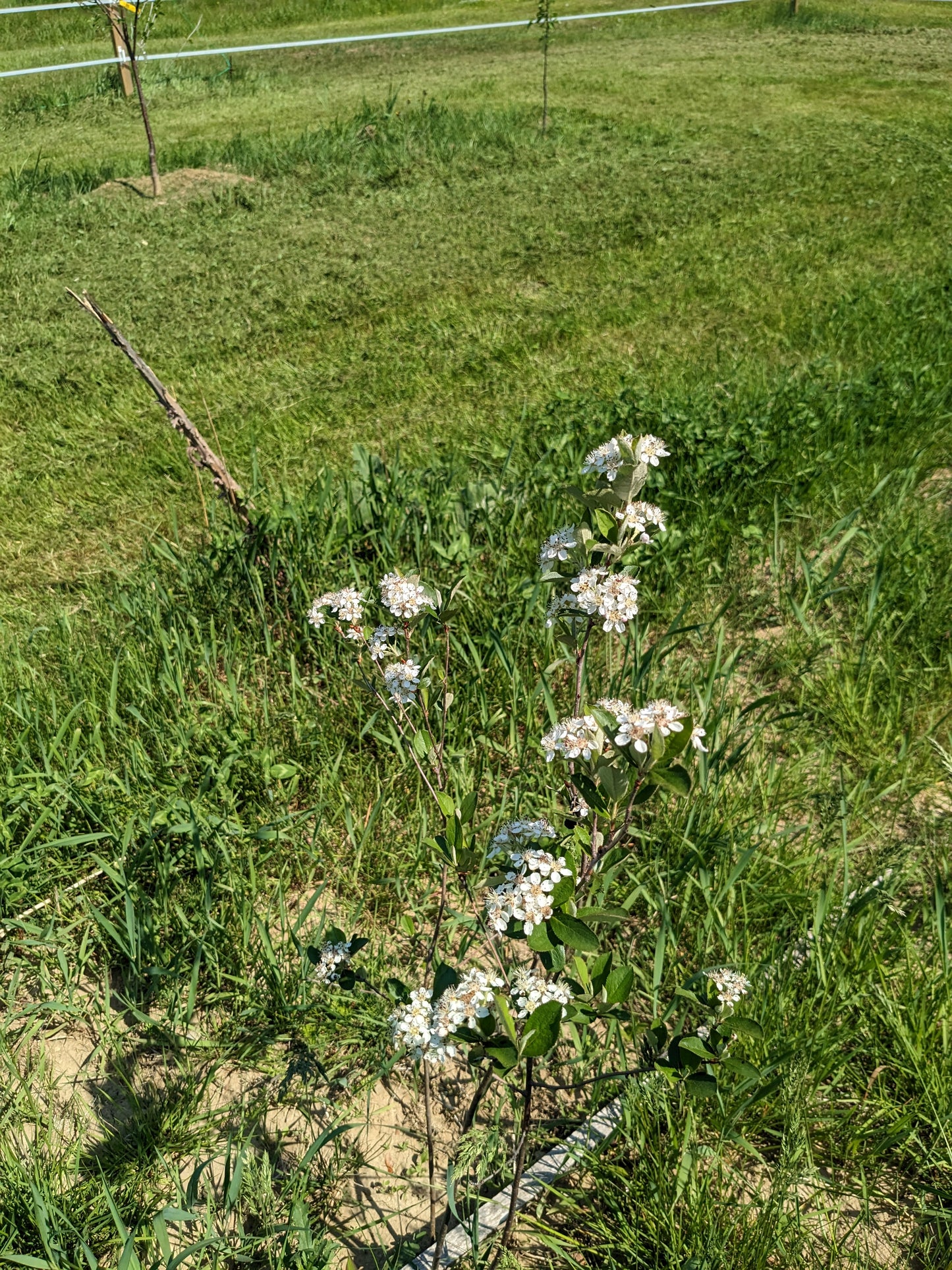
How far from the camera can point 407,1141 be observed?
179 cm

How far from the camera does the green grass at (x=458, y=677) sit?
168cm

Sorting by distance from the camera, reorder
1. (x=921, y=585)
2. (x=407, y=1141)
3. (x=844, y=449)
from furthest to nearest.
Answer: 1. (x=844, y=449)
2. (x=921, y=585)
3. (x=407, y=1141)

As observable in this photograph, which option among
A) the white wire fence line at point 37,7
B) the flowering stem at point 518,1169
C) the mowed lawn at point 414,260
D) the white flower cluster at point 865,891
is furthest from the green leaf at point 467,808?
the white wire fence line at point 37,7

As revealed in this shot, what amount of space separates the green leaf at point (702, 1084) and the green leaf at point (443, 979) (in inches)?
14.3

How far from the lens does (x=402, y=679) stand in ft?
4.78

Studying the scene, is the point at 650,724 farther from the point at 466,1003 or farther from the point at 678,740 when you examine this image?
the point at 466,1003

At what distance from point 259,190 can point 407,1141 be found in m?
8.05

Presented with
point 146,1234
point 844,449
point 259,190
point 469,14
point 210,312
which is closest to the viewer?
point 146,1234

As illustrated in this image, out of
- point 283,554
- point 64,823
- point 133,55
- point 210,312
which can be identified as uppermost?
point 133,55

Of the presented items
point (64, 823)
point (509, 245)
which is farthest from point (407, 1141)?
point (509, 245)

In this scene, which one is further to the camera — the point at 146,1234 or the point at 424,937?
the point at 424,937

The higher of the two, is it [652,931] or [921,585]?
[921,585]

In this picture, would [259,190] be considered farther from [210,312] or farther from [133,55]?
[210,312]

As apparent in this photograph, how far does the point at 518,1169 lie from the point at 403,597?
929 millimetres
